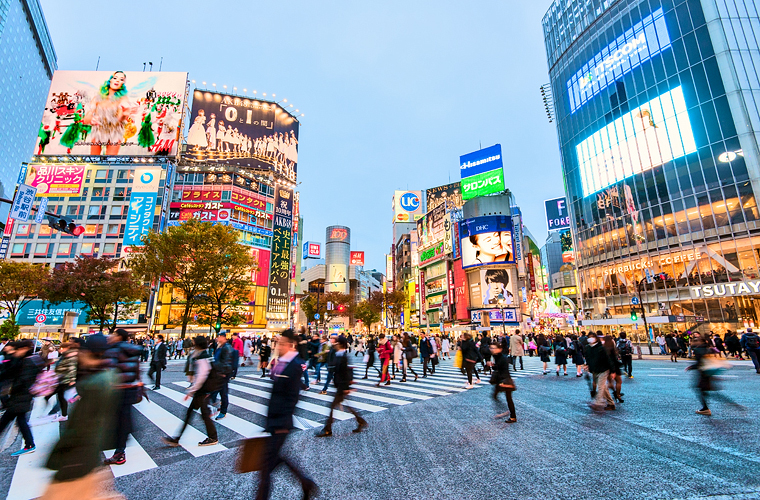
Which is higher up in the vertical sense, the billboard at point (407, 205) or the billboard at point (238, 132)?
the billboard at point (238, 132)

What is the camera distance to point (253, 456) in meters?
3.39

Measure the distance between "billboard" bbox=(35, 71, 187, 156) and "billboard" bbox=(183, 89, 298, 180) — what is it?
1091cm

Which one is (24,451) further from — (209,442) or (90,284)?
(90,284)

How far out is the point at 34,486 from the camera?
440cm

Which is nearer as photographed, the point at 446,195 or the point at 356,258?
the point at 446,195

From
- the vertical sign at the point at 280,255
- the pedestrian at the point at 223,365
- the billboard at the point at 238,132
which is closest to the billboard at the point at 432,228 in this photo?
the vertical sign at the point at 280,255

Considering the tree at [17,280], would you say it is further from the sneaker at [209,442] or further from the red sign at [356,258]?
the red sign at [356,258]

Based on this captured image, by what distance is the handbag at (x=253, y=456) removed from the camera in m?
3.33

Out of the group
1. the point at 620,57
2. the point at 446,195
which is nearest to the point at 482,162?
the point at 620,57

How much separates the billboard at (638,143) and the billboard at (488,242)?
473 inches

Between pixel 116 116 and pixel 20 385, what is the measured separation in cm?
5712

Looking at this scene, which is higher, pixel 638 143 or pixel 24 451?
pixel 638 143

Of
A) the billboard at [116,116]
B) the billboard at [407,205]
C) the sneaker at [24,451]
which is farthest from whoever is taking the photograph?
the billboard at [407,205]

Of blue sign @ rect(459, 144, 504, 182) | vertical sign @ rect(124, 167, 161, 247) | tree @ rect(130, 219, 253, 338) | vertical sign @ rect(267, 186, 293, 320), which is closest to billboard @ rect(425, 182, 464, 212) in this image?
blue sign @ rect(459, 144, 504, 182)
